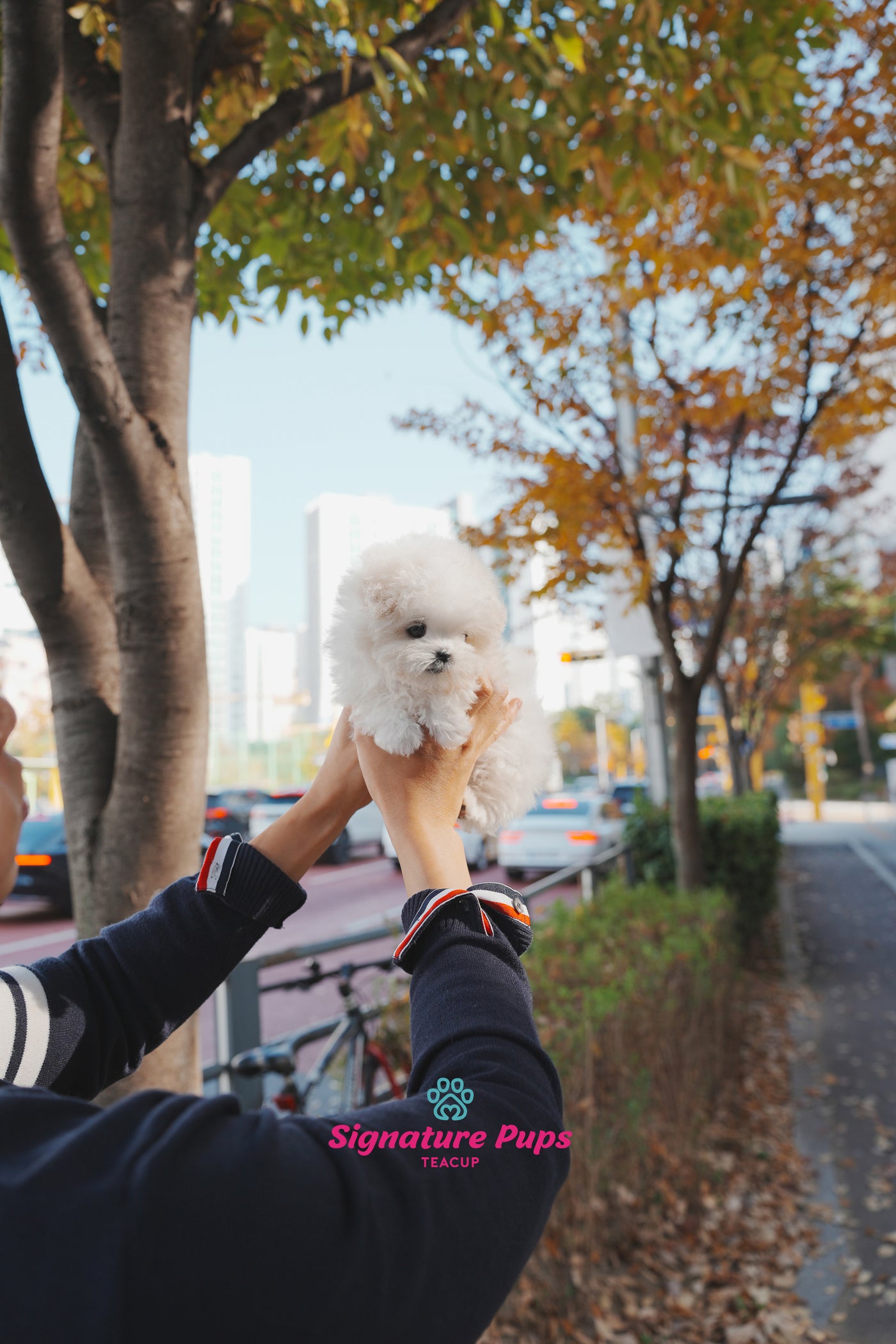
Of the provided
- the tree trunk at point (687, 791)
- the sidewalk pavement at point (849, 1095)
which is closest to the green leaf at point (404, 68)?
the sidewalk pavement at point (849, 1095)

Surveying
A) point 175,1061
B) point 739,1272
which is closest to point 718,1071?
point 739,1272

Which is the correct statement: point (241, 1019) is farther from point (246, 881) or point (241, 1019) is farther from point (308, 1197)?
point (308, 1197)

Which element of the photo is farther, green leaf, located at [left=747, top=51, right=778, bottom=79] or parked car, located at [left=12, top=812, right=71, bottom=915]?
parked car, located at [left=12, top=812, right=71, bottom=915]

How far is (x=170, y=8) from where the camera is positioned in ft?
6.33

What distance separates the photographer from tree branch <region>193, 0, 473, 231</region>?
2023mm

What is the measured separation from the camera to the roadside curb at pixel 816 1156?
3.37m

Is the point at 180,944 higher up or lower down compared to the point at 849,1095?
higher up

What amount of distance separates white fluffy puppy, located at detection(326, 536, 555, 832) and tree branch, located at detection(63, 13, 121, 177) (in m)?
1.80

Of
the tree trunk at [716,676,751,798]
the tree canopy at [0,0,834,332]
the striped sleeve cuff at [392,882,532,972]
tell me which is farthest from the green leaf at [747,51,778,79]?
the tree trunk at [716,676,751,798]

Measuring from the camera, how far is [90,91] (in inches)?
82.2

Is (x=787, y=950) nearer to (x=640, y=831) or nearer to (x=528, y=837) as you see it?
(x=640, y=831)

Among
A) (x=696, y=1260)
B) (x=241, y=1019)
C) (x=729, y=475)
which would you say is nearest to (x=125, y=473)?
(x=241, y=1019)

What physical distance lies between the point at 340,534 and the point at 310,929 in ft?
30.8
